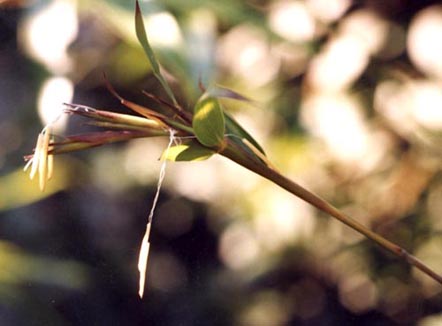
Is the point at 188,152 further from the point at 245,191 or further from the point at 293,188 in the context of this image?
the point at 245,191

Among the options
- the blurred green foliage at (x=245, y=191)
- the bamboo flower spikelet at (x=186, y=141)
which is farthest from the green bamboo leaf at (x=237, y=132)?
the blurred green foliage at (x=245, y=191)

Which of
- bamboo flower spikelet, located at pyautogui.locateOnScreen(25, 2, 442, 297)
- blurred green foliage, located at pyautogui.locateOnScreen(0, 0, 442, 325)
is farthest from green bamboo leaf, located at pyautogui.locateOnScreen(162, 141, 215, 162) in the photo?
blurred green foliage, located at pyautogui.locateOnScreen(0, 0, 442, 325)

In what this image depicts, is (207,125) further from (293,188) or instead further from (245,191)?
(245,191)

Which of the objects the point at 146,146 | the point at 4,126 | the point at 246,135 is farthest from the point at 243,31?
the point at 246,135

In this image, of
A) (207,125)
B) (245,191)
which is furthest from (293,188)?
(245,191)

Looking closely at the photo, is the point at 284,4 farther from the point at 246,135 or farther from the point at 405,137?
the point at 246,135

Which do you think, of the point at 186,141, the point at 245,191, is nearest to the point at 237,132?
the point at 186,141

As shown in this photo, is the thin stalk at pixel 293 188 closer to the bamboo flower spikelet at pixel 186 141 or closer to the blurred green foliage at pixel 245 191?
the bamboo flower spikelet at pixel 186 141

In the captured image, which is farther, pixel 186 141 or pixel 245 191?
pixel 245 191

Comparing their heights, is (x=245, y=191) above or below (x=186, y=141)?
below
